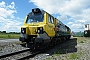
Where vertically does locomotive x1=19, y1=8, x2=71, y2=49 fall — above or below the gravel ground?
above

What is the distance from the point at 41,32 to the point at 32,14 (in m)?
2.07

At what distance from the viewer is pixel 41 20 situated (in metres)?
10.9

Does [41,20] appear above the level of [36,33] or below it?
above

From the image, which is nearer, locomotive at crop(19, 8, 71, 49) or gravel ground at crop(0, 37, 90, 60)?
gravel ground at crop(0, 37, 90, 60)

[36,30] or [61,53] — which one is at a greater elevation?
[36,30]

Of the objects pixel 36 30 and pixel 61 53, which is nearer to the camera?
pixel 36 30

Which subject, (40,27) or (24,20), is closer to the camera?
(40,27)

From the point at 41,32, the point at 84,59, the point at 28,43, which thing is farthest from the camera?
the point at 28,43

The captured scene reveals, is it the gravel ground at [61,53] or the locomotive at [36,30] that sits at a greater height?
the locomotive at [36,30]

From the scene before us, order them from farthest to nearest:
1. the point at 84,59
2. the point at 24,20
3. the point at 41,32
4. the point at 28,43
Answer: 1. the point at 24,20
2. the point at 28,43
3. the point at 41,32
4. the point at 84,59

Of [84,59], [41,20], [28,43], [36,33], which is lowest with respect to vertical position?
[84,59]

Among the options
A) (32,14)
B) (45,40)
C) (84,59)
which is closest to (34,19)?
(32,14)

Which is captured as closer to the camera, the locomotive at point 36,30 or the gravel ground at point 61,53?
the gravel ground at point 61,53

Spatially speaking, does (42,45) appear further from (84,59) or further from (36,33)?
(84,59)
